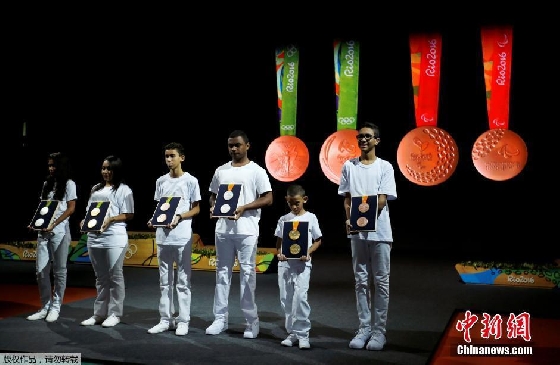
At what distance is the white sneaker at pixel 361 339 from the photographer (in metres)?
3.99

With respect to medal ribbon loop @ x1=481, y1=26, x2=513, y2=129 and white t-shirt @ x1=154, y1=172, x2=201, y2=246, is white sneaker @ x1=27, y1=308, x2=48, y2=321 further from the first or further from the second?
medal ribbon loop @ x1=481, y1=26, x2=513, y2=129

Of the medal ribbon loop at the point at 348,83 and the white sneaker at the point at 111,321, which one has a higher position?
the medal ribbon loop at the point at 348,83

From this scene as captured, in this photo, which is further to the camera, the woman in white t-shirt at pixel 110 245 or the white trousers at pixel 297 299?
the woman in white t-shirt at pixel 110 245

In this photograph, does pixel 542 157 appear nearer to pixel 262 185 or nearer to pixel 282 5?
pixel 282 5

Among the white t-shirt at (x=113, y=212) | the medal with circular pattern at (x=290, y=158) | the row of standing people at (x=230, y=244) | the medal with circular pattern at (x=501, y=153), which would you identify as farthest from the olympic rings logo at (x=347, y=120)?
the white t-shirt at (x=113, y=212)

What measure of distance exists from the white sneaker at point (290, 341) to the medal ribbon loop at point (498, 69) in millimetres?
4657

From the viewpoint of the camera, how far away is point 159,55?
8.92 metres

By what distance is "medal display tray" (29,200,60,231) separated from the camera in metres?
4.81

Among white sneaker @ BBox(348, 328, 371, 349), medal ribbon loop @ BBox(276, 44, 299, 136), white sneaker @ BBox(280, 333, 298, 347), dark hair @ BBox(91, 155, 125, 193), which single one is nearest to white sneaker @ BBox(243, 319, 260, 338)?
white sneaker @ BBox(280, 333, 298, 347)

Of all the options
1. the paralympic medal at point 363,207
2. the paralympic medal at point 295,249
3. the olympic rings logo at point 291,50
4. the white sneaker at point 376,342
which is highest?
the olympic rings logo at point 291,50

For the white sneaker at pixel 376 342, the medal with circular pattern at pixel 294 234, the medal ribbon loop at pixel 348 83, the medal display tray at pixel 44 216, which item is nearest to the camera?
the white sneaker at pixel 376 342

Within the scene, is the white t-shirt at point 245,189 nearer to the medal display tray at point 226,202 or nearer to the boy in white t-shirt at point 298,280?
the medal display tray at point 226,202

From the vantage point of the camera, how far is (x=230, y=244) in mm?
4332

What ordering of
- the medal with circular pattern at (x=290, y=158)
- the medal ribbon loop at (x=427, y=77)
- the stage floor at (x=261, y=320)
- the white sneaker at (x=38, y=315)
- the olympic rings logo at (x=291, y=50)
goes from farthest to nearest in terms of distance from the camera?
the olympic rings logo at (x=291, y=50)
the medal with circular pattern at (x=290, y=158)
the medal ribbon loop at (x=427, y=77)
the white sneaker at (x=38, y=315)
the stage floor at (x=261, y=320)
